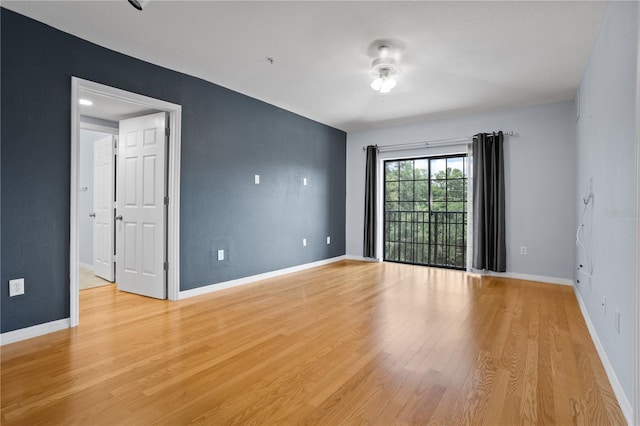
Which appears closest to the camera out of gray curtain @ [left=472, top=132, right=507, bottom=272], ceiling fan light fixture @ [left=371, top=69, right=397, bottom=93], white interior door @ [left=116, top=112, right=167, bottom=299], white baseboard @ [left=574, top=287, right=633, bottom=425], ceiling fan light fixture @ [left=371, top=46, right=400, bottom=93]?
white baseboard @ [left=574, top=287, right=633, bottom=425]

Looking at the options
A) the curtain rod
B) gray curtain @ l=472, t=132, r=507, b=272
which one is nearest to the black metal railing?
gray curtain @ l=472, t=132, r=507, b=272

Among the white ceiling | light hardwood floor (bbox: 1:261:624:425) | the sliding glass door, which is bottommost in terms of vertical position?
light hardwood floor (bbox: 1:261:624:425)

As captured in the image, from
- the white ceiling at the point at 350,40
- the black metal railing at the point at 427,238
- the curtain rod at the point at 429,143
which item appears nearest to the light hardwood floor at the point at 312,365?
the black metal railing at the point at 427,238

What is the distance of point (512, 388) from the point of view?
1896mm

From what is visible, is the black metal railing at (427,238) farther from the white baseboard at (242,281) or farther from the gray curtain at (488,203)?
the white baseboard at (242,281)

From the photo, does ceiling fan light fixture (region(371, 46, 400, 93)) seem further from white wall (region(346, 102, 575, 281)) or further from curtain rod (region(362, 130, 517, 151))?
white wall (region(346, 102, 575, 281))

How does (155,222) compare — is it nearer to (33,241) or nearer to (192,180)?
(192,180)

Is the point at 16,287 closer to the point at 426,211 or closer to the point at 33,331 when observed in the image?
the point at 33,331

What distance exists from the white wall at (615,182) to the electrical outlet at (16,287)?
3.98m

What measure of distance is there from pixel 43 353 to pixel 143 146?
7.76 feet

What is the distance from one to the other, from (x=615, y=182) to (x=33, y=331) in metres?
4.31

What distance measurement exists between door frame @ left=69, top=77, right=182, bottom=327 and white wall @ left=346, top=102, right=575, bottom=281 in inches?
168

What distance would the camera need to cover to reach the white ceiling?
2.45 meters

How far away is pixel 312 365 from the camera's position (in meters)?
2.17
